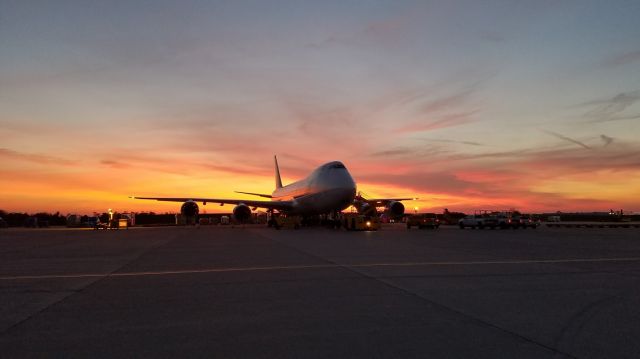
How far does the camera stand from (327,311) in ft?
22.7

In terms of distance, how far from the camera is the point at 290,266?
1275cm

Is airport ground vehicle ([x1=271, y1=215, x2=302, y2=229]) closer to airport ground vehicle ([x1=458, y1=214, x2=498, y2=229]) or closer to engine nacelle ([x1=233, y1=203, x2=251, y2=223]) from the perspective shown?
engine nacelle ([x1=233, y1=203, x2=251, y2=223])

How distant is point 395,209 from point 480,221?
7.60 meters

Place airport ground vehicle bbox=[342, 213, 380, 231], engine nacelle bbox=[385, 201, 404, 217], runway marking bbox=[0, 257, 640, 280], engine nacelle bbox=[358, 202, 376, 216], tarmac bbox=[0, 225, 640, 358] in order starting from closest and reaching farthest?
1. tarmac bbox=[0, 225, 640, 358]
2. runway marking bbox=[0, 257, 640, 280]
3. airport ground vehicle bbox=[342, 213, 380, 231]
4. engine nacelle bbox=[385, 201, 404, 217]
5. engine nacelle bbox=[358, 202, 376, 216]

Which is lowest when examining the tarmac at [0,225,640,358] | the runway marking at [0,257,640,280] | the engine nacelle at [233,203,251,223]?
the tarmac at [0,225,640,358]

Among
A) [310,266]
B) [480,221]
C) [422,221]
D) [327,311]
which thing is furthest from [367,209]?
[327,311]

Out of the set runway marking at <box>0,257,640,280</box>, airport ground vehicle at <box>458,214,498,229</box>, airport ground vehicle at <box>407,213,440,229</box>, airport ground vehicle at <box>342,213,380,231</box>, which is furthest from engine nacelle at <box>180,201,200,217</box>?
Result: runway marking at <box>0,257,640,280</box>

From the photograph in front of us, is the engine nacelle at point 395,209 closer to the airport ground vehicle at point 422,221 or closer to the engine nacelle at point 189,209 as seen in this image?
the airport ground vehicle at point 422,221

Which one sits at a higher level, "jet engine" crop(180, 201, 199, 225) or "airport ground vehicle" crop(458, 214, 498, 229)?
"jet engine" crop(180, 201, 199, 225)

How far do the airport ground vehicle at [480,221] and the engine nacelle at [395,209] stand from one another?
657 centimetres

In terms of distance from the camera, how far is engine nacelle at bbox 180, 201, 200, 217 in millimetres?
45625

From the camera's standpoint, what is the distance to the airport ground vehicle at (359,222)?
37.3m

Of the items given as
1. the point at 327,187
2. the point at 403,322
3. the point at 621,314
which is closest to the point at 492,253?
the point at 621,314

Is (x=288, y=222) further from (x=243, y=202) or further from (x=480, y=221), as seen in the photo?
(x=480, y=221)
